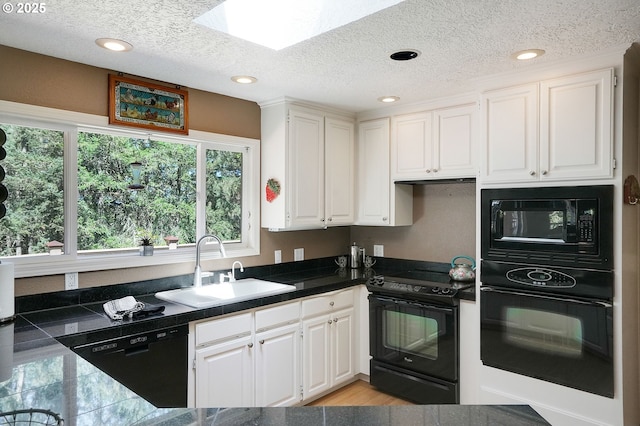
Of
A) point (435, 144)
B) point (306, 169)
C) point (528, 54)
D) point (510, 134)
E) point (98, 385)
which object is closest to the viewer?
point (98, 385)

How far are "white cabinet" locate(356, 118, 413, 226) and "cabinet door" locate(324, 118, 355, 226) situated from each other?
0.09 meters

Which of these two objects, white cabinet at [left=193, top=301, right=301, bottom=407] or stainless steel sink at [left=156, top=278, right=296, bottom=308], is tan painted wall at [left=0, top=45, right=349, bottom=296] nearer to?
stainless steel sink at [left=156, top=278, right=296, bottom=308]

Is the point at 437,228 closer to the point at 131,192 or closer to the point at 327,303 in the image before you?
the point at 327,303

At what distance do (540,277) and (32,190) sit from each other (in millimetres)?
3072

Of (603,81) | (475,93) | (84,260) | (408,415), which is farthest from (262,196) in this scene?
(408,415)

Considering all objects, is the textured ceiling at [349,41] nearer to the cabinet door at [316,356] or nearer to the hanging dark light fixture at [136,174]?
the hanging dark light fixture at [136,174]

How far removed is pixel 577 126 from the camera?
8.25 ft

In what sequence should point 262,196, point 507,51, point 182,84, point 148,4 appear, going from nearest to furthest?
1. point 148,4
2. point 507,51
3. point 182,84
4. point 262,196

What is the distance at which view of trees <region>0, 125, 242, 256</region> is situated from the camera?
2471 mm

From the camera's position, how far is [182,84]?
3.00 meters

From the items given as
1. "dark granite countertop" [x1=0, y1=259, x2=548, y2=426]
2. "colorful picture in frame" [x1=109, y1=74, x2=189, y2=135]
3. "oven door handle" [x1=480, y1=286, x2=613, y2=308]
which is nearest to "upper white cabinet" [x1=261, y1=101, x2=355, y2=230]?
"colorful picture in frame" [x1=109, y1=74, x2=189, y2=135]

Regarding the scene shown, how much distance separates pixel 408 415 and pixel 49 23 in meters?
2.22

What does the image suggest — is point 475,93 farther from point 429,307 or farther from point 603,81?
point 429,307

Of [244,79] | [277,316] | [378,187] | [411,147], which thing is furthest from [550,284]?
[244,79]
